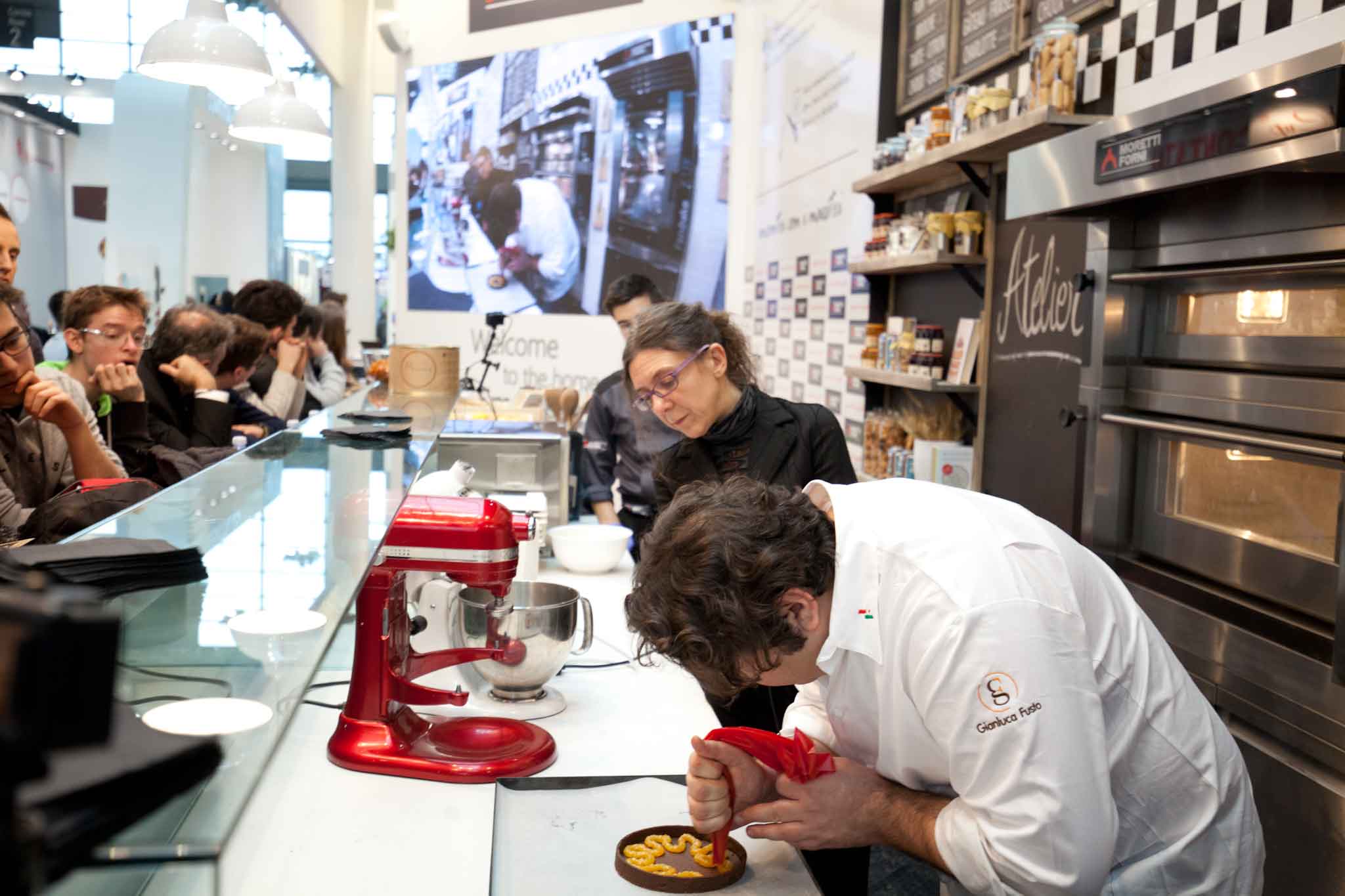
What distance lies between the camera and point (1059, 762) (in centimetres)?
126

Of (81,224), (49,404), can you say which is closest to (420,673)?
(49,404)

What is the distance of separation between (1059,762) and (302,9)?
9746 mm

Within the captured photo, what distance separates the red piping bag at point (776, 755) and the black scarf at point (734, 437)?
1.15 meters

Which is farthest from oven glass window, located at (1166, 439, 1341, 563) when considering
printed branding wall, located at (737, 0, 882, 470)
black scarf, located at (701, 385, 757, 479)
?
printed branding wall, located at (737, 0, 882, 470)

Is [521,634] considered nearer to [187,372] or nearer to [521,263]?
[187,372]

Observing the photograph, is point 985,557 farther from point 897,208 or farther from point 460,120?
point 460,120

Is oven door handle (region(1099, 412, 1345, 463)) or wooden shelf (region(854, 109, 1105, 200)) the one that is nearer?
oven door handle (region(1099, 412, 1345, 463))

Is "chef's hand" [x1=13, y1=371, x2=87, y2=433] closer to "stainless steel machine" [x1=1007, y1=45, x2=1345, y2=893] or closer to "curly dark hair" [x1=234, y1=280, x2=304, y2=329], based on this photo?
"stainless steel machine" [x1=1007, y1=45, x2=1345, y2=893]

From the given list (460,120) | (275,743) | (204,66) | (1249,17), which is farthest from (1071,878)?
(460,120)

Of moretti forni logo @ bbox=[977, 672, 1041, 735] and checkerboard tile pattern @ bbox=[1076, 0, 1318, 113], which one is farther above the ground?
checkerboard tile pattern @ bbox=[1076, 0, 1318, 113]

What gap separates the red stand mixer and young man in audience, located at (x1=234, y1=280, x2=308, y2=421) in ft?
14.7

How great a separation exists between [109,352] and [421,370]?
3.53ft

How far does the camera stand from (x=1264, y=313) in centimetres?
243

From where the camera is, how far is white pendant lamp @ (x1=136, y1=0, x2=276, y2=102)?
4891 millimetres
